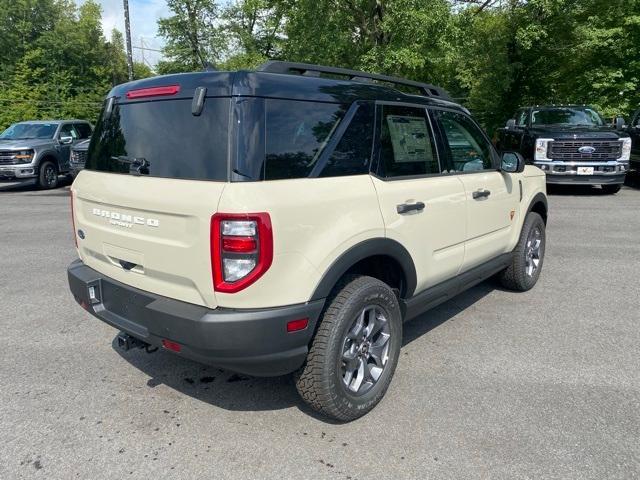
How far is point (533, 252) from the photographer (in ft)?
16.7

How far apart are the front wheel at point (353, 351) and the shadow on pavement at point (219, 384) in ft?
0.81

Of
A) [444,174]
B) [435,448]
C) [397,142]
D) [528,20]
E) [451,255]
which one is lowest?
[435,448]

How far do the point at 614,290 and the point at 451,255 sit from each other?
100 inches

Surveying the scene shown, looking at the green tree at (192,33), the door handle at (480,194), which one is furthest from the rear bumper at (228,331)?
the green tree at (192,33)

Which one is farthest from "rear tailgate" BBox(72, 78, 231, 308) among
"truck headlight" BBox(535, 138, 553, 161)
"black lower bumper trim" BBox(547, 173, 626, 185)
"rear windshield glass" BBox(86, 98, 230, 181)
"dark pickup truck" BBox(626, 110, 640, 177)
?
"dark pickup truck" BBox(626, 110, 640, 177)

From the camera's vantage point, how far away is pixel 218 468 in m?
2.46

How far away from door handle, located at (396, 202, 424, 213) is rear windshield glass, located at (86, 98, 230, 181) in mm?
1129

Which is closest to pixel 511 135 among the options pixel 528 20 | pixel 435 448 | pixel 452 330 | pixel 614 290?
pixel 528 20

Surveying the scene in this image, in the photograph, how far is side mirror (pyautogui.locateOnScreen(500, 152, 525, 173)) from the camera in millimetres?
4184

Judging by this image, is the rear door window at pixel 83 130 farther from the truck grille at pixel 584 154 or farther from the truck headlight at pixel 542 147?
the truck grille at pixel 584 154

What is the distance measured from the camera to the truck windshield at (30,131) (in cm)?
1491

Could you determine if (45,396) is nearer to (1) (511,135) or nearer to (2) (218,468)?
(2) (218,468)

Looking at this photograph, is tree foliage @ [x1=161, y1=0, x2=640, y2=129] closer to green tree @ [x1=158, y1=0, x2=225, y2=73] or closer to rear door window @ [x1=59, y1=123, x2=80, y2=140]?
rear door window @ [x1=59, y1=123, x2=80, y2=140]

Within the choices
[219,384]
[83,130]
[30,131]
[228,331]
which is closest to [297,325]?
[228,331]
